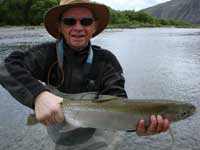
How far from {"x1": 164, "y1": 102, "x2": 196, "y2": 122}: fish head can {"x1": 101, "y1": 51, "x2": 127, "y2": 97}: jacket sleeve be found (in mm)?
660

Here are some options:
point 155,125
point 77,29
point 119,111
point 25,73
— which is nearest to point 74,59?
point 77,29

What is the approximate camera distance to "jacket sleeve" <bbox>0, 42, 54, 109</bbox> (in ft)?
11.4

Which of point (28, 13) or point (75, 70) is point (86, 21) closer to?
point (75, 70)

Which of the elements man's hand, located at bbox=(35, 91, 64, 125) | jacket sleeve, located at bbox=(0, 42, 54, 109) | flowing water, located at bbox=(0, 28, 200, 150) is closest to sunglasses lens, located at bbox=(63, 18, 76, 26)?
jacket sleeve, located at bbox=(0, 42, 54, 109)

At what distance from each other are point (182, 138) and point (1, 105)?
16.4ft

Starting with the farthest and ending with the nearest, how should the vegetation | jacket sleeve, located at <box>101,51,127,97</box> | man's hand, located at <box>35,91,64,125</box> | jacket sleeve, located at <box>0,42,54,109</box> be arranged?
the vegetation < jacket sleeve, located at <box>101,51,127,97</box> < jacket sleeve, located at <box>0,42,54,109</box> < man's hand, located at <box>35,91,64,125</box>

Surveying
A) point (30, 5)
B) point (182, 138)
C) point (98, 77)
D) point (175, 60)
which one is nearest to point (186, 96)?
point (182, 138)

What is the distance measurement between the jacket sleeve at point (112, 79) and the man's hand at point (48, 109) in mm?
638

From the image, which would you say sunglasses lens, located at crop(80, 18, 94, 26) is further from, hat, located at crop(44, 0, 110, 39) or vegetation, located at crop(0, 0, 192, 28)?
vegetation, located at crop(0, 0, 192, 28)

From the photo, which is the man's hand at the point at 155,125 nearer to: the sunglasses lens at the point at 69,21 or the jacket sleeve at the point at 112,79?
the jacket sleeve at the point at 112,79

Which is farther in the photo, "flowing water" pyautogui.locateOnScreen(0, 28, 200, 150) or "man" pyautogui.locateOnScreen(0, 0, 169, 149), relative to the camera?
"flowing water" pyautogui.locateOnScreen(0, 28, 200, 150)

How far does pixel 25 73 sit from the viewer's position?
3.60 m

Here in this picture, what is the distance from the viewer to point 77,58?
3.93m

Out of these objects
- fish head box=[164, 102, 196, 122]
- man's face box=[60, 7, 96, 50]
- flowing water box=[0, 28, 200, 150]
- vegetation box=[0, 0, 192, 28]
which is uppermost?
man's face box=[60, 7, 96, 50]
